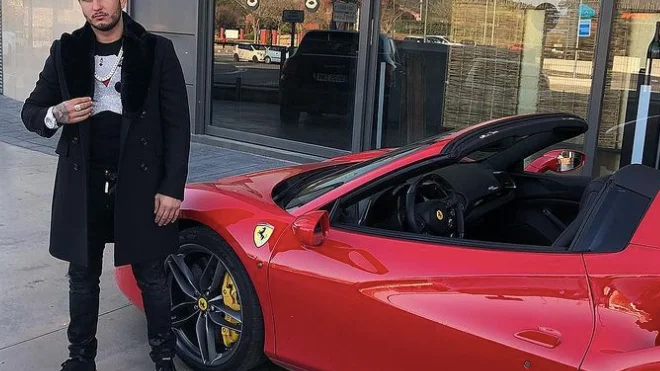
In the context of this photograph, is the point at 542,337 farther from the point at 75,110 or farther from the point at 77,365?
the point at 77,365

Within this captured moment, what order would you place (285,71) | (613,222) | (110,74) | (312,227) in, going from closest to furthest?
(613,222) < (312,227) < (110,74) < (285,71)

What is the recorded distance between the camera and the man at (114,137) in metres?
2.84

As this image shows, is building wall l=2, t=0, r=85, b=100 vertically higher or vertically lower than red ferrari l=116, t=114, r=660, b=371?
higher

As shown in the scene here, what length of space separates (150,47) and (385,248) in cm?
126

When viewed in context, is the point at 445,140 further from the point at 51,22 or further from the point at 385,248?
the point at 51,22

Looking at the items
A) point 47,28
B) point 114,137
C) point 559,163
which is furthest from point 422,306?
point 47,28

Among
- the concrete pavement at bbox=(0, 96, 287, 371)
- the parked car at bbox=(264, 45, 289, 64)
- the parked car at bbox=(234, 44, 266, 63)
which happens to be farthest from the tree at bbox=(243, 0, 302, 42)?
the concrete pavement at bbox=(0, 96, 287, 371)

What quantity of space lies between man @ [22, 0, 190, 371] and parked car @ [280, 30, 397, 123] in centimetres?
531

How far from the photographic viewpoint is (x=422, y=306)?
2.47m

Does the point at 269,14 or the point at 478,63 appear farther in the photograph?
the point at 269,14

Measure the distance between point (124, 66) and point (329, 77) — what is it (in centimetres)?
572

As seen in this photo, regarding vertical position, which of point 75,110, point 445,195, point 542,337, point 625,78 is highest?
point 625,78

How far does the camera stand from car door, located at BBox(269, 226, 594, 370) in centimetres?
227

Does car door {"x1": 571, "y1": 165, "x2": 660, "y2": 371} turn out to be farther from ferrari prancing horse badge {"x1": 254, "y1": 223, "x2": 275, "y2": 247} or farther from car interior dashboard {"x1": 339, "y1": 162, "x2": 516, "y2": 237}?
ferrari prancing horse badge {"x1": 254, "y1": 223, "x2": 275, "y2": 247}
